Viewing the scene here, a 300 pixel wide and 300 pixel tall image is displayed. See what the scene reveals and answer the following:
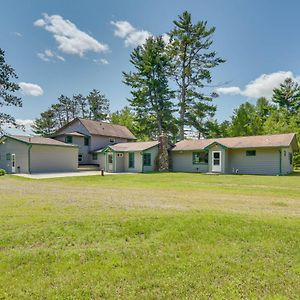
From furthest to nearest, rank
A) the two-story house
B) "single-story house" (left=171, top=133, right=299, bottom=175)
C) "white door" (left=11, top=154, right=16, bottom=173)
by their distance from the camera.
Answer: the two-story house < "white door" (left=11, top=154, right=16, bottom=173) < "single-story house" (left=171, top=133, right=299, bottom=175)

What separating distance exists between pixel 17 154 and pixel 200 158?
63.9 ft

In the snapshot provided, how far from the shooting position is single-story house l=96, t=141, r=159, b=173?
28.4 m

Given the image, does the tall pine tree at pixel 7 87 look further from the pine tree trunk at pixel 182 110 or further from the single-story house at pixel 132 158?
the pine tree trunk at pixel 182 110

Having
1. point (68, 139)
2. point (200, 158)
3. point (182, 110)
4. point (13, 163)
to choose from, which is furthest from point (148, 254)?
point (182, 110)

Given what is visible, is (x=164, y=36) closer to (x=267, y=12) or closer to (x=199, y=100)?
(x=199, y=100)

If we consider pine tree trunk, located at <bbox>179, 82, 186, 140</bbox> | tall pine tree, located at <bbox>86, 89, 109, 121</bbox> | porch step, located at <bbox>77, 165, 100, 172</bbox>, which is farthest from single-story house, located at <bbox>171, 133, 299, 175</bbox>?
tall pine tree, located at <bbox>86, 89, 109, 121</bbox>

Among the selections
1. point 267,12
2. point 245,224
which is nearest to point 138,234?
point 245,224

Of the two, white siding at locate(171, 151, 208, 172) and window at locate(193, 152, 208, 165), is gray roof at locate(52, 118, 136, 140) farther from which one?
window at locate(193, 152, 208, 165)

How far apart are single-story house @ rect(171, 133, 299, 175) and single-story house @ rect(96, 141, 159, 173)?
3.52 m

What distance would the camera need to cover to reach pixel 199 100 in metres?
40.2

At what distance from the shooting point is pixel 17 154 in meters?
26.5

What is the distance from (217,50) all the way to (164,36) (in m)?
9.59

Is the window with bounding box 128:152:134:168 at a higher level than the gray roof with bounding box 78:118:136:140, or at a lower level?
lower

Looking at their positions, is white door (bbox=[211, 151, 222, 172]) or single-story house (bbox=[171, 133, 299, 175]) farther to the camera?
white door (bbox=[211, 151, 222, 172])
